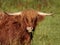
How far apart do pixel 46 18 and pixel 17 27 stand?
992 millimetres

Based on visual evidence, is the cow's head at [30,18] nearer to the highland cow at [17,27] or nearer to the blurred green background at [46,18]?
the highland cow at [17,27]

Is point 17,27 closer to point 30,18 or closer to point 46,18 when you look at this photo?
point 30,18

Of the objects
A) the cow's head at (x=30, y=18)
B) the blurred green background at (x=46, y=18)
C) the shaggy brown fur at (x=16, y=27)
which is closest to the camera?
the cow's head at (x=30, y=18)

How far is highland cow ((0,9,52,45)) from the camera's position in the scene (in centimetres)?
692

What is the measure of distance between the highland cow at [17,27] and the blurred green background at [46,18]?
27cm

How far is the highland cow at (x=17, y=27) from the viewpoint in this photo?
273 inches

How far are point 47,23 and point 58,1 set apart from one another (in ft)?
3.26

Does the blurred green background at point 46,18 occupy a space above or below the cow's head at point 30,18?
below

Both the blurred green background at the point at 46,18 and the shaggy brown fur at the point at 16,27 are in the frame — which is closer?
the shaggy brown fur at the point at 16,27

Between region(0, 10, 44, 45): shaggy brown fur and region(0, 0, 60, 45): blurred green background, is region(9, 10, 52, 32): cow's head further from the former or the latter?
region(0, 0, 60, 45): blurred green background

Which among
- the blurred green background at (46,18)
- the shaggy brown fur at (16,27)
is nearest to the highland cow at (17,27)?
the shaggy brown fur at (16,27)

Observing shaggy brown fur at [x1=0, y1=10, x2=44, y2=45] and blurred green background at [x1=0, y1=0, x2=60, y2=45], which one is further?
blurred green background at [x1=0, y1=0, x2=60, y2=45]

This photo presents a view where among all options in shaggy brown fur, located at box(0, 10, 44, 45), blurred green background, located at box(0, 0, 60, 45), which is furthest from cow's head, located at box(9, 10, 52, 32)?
blurred green background, located at box(0, 0, 60, 45)

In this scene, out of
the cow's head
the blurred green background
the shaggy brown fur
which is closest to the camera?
the cow's head
